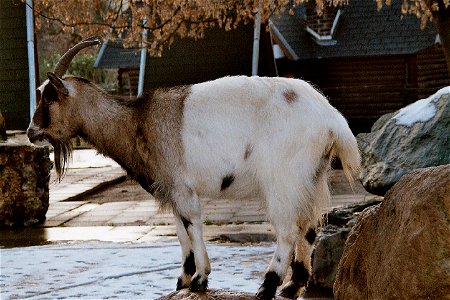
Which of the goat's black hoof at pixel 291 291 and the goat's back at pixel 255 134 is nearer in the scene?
the goat's back at pixel 255 134

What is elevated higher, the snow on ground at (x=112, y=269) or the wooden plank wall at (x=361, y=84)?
the snow on ground at (x=112, y=269)

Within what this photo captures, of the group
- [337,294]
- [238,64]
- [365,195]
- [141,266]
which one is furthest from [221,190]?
[238,64]

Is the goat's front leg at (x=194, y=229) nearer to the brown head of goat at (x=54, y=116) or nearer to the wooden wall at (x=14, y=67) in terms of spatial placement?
the brown head of goat at (x=54, y=116)

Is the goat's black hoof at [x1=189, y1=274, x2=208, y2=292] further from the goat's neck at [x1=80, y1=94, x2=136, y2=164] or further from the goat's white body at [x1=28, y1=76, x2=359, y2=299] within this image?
the goat's neck at [x1=80, y1=94, x2=136, y2=164]

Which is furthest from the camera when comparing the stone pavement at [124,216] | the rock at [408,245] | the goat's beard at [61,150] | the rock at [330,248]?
the stone pavement at [124,216]

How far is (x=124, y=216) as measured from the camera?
11.9 metres

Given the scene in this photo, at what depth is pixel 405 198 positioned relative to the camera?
424 cm

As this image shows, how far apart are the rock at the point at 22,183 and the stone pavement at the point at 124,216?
30 centimetres

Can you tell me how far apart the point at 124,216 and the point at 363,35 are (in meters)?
18.6

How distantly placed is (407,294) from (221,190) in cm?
177

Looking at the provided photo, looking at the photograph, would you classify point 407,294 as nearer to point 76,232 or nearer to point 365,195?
point 76,232

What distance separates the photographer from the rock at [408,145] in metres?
7.44

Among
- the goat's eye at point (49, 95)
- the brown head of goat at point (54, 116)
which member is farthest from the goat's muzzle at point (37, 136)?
the goat's eye at point (49, 95)

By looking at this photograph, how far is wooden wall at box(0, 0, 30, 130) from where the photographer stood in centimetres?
2270
